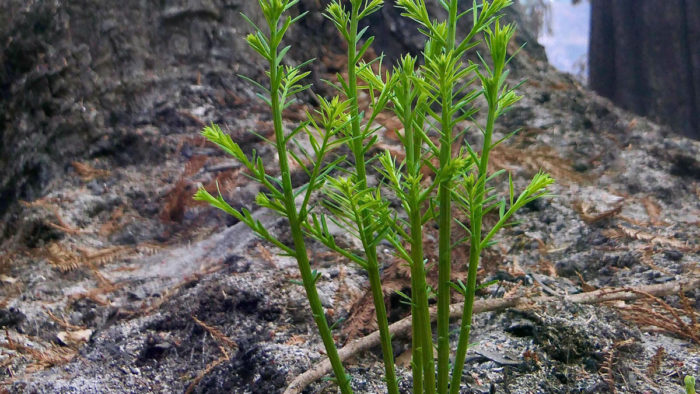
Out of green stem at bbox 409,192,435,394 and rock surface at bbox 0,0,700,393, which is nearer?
green stem at bbox 409,192,435,394

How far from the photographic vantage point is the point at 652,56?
5695mm

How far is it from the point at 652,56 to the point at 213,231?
200 inches

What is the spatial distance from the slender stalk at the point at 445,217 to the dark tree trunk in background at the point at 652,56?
18.0 feet

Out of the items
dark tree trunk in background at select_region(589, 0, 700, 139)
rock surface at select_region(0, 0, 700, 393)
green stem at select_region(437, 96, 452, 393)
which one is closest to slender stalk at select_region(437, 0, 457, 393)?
green stem at select_region(437, 96, 452, 393)

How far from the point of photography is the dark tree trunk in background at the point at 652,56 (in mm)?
5473

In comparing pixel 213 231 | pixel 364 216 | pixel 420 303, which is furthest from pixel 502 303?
pixel 213 231

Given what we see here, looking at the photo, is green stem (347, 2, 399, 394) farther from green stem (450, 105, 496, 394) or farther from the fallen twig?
the fallen twig

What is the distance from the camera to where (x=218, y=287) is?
6.91 feet

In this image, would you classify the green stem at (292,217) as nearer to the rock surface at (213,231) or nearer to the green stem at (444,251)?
the green stem at (444,251)

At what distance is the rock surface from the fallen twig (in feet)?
0.14

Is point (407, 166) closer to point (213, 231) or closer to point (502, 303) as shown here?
point (502, 303)

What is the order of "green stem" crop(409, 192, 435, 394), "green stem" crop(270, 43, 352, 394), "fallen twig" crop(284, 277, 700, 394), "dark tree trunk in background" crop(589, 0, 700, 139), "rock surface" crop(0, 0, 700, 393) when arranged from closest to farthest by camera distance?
1. "green stem" crop(270, 43, 352, 394)
2. "green stem" crop(409, 192, 435, 394)
3. "fallen twig" crop(284, 277, 700, 394)
4. "rock surface" crop(0, 0, 700, 393)
5. "dark tree trunk in background" crop(589, 0, 700, 139)

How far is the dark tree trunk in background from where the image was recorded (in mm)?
5473

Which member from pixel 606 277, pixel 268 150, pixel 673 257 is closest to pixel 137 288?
pixel 268 150
